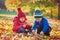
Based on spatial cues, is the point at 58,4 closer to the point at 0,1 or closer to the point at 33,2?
the point at 33,2

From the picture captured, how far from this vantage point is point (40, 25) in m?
1.18

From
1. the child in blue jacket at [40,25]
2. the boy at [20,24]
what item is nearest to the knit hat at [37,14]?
the child in blue jacket at [40,25]

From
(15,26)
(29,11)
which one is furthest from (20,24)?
(29,11)

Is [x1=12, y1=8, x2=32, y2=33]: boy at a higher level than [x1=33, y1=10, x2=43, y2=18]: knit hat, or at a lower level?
lower

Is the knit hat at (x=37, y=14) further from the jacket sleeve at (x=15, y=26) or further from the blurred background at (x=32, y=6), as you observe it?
the jacket sleeve at (x=15, y=26)

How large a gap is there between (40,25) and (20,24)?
19 centimetres

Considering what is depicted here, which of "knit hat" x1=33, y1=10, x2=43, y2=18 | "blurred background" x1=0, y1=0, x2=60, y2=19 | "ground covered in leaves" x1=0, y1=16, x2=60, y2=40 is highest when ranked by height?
"blurred background" x1=0, y1=0, x2=60, y2=19

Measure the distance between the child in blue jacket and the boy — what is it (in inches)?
2.7

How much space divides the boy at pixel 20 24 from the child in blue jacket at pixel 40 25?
68mm

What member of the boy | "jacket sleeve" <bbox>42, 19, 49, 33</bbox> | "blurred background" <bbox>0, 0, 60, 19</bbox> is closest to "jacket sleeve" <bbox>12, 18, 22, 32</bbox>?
the boy

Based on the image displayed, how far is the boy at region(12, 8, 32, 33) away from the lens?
3.84ft

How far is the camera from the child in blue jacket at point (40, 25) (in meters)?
1.17

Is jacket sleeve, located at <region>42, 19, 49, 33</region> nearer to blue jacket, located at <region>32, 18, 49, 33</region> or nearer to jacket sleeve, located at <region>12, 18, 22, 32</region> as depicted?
blue jacket, located at <region>32, 18, 49, 33</region>

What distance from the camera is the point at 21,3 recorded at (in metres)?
1.20
